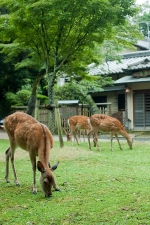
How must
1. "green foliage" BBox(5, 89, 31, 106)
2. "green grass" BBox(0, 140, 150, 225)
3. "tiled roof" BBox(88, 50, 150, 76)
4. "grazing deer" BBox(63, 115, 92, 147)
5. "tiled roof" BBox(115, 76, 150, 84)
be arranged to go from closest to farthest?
1. "green grass" BBox(0, 140, 150, 225)
2. "grazing deer" BBox(63, 115, 92, 147)
3. "tiled roof" BBox(115, 76, 150, 84)
4. "tiled roof" BBox(88, 50, 150, 76)
5. "green foliage" BBox(5, 89, 31, 106)

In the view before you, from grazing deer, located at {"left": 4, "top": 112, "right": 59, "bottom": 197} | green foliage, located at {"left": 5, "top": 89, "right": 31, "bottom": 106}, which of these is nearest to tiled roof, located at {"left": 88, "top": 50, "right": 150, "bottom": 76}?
green foliage, located at {"left": 5, "top": 89, "right": 31, "bottom": 106}

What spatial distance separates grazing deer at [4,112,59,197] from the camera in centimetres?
611

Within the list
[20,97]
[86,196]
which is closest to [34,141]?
[86,196]

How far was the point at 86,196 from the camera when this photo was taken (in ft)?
20.2

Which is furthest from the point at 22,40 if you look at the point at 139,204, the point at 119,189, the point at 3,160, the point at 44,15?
the point at 139,204

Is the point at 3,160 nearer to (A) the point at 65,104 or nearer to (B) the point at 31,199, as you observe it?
(B) the point at 31,199

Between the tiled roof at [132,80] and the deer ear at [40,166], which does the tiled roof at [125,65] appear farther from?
the deer ear at [40,166]

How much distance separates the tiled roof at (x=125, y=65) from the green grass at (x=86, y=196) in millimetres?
11224

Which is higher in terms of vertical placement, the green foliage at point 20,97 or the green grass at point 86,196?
the green foliage at point 20,97

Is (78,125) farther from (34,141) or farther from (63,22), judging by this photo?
(34,141)

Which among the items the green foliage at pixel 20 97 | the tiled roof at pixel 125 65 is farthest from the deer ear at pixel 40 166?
the green foliage at pixel 20 97

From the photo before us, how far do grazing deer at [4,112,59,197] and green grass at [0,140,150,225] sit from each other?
0.30 m

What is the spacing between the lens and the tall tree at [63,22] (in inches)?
464

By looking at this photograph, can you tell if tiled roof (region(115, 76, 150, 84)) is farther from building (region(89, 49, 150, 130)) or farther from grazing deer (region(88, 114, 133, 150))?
grazing deer (region(88, 114, 133, 150))
